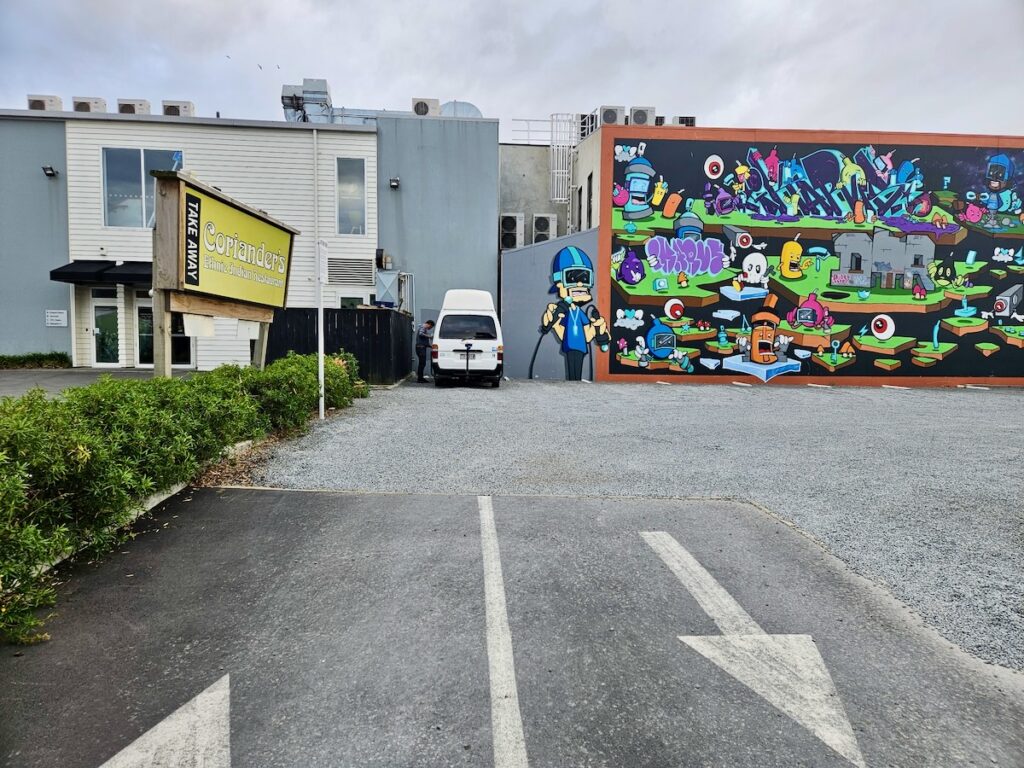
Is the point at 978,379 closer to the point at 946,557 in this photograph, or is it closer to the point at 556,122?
the point at 556,122

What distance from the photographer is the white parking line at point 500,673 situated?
92.0 inches

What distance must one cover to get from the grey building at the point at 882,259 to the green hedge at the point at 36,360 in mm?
23310

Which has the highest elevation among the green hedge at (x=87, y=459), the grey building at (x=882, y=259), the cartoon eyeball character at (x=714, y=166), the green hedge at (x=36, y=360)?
the cartoon eyeball character at (x=714, y=166)

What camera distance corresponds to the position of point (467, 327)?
14797mm

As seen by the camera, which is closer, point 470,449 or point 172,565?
point 172,565

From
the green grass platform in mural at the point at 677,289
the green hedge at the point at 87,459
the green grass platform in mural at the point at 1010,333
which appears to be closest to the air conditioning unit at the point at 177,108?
the green grass platform in mural at the point at 677,289

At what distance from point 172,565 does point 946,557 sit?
17.5 feet

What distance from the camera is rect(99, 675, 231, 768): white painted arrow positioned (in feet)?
7.43

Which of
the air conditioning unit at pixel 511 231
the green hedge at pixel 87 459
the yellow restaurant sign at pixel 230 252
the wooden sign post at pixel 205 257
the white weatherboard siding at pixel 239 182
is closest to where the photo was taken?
the green hedge at pixel 87 459

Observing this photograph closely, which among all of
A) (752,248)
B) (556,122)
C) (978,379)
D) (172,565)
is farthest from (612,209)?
(172,565)

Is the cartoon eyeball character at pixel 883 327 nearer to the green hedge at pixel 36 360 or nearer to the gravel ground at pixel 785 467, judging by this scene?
the gravel ground at pixel 785 467

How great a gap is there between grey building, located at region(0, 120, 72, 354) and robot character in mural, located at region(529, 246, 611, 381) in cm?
1486

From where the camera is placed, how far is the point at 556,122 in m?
22.6

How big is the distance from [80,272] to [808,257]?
840 inches
